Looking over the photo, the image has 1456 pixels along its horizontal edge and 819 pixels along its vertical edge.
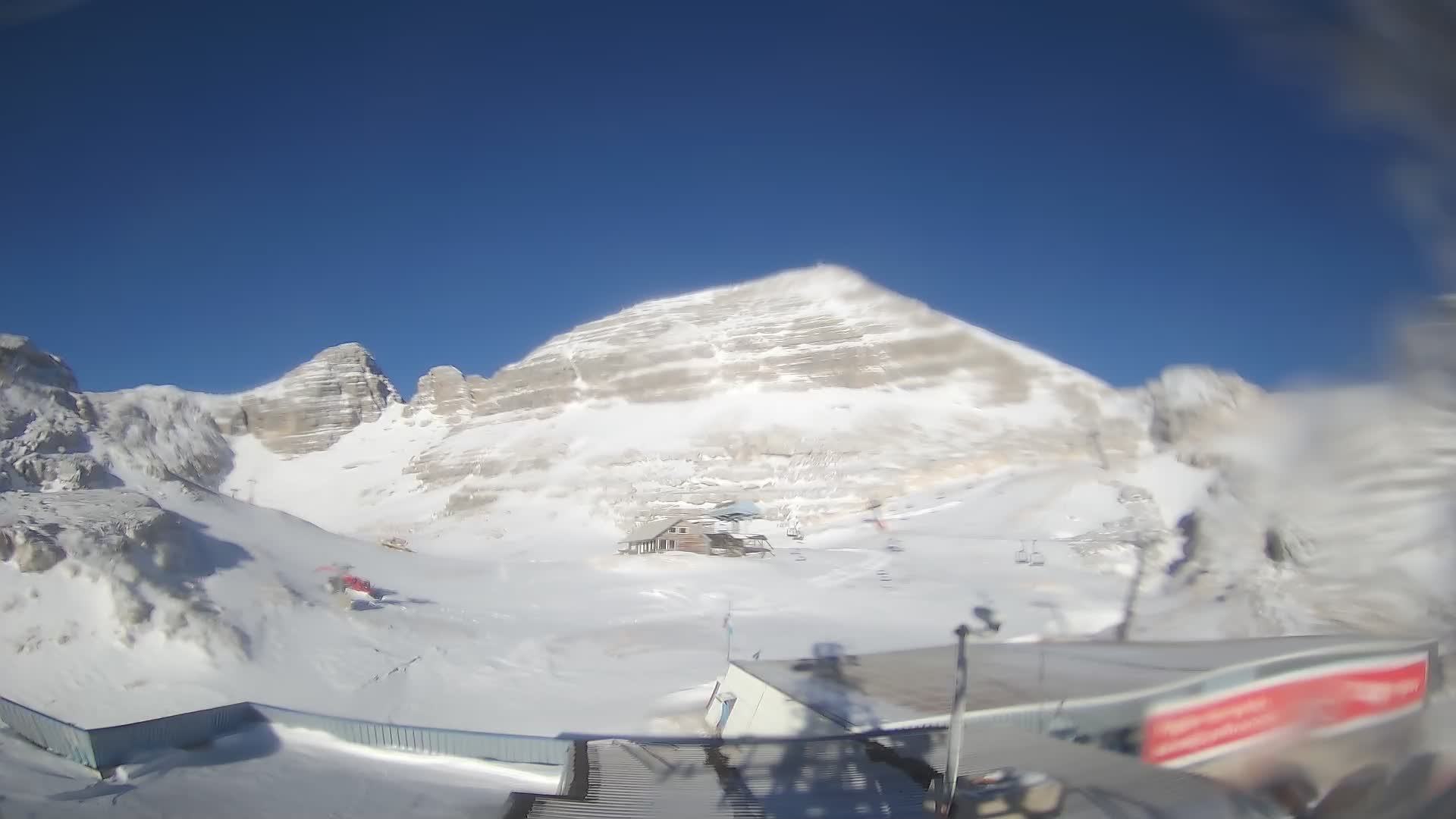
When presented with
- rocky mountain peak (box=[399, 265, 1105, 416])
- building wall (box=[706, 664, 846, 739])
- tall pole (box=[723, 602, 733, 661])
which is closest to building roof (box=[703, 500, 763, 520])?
tall pole (box=[723, 602, 733, 661])

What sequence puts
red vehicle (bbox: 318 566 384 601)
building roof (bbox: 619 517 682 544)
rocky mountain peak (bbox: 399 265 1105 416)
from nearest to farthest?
1. red vehicle (bbox: 318 566 384 601)
2. building roof (bbox: 619 517 682 544)
3. rocky mountain peak (bbox: 399 265 1105 416)

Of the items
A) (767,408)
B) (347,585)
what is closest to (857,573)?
(347,585)

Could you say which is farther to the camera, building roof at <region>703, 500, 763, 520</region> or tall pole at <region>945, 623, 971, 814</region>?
building roof at <region>703, 500, 763, 520</region>

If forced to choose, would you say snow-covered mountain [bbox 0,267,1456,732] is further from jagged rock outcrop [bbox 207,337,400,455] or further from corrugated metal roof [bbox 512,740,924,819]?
jagged rock outcrop [bbox 207,337,400,455]

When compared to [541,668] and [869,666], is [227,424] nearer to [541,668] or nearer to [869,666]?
[541,668]

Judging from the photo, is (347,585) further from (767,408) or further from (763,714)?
(767,408)
